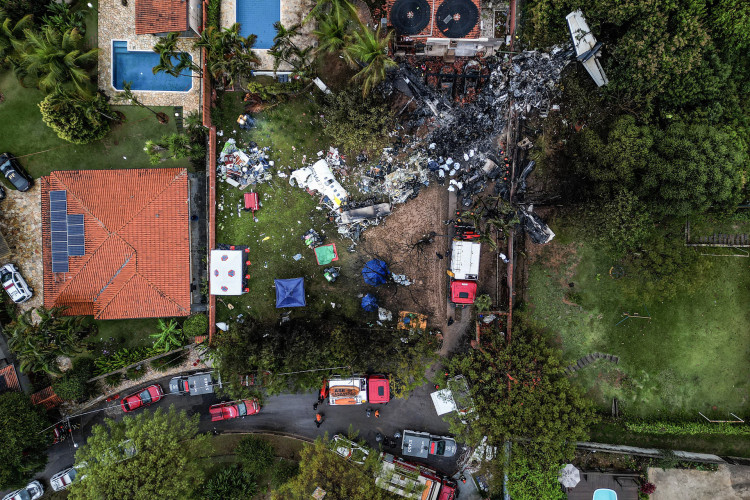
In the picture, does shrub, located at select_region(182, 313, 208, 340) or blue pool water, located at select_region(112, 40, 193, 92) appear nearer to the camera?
shrub, located at select_region(182, 313, 208, 340)

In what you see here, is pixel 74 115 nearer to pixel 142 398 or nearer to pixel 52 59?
pixel 52 59

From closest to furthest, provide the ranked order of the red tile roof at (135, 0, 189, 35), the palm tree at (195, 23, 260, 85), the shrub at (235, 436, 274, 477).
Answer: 1. the palm tree at (195, 23, 260, 85)
2. the red tile roof at (135, 0, 189, 35)
3. the shrub at (235, 436, 274, 477)

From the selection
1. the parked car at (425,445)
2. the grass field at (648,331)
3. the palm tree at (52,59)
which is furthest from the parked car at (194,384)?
the grass field at (648,331)

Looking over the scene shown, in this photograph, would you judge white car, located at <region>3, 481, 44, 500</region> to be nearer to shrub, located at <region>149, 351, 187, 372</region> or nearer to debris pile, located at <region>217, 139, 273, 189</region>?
shrub, located at <region>149, 351, 187, 372</region>

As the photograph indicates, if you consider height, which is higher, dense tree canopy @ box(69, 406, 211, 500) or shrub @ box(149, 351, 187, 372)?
shrub @ box(149, 351, 187, 372)

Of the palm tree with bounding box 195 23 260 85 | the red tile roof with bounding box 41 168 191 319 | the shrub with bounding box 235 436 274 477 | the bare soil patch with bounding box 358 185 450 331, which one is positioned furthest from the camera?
the bare soil patch with bounding box 358 185 450 331

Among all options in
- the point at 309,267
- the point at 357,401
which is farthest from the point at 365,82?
the point at 357,401

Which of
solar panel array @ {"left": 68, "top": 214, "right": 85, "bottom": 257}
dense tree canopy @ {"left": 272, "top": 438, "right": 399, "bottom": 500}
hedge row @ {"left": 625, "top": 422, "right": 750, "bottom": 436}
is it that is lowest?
dense tree canopy @ {"left": 272, "top": 438, "right": 399, "bottom": 500}

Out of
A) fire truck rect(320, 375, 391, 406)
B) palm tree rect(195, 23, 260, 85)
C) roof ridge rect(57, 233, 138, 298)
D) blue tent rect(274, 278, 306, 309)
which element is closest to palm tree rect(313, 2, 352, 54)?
palm tree rect(195, 23, 260, 85)
